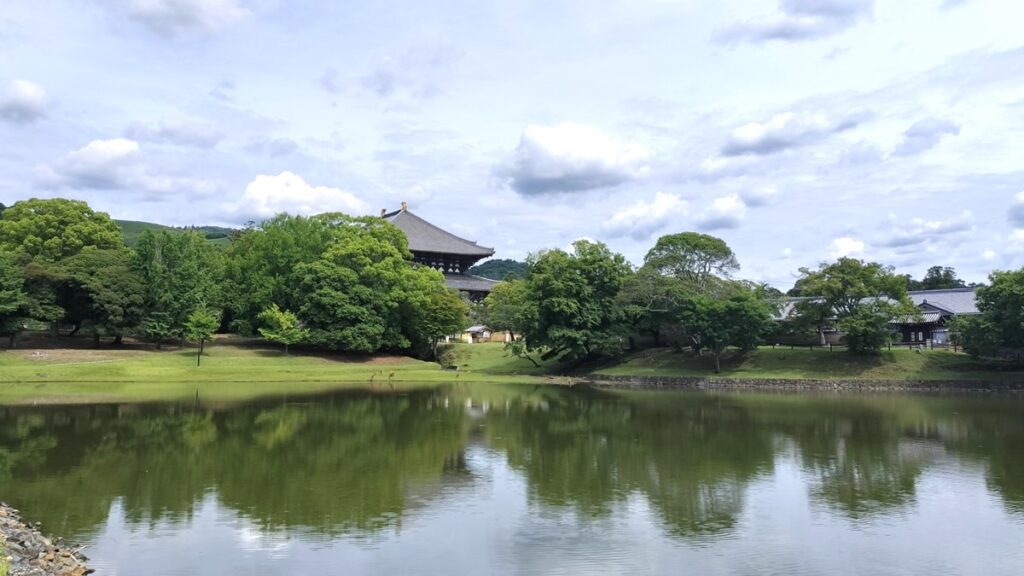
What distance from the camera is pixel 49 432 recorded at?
21.2m

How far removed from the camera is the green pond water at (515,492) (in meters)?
10.5

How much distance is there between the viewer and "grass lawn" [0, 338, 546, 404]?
33.3 m

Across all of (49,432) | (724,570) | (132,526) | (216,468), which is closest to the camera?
(724,570)

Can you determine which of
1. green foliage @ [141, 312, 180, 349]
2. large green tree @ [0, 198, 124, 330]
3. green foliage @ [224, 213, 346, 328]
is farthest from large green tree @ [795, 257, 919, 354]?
large green tree @ [0, 198, 124, 330]

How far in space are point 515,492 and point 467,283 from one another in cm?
5524

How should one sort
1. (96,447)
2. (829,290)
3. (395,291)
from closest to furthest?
(96,447) < (829,290) < (395,291)

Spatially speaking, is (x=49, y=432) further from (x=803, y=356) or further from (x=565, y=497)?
(x=803, y=356)

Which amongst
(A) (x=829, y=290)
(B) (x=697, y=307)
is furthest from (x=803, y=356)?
(B) (x=697, y=307)

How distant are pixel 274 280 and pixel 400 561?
45.3 meters

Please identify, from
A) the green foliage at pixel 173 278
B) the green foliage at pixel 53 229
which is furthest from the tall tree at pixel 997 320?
the green foliage at pixel 53 229

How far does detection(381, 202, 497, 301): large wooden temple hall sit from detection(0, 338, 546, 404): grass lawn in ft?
53.8

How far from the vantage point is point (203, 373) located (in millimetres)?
40938

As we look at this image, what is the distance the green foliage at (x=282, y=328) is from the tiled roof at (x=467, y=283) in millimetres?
19700

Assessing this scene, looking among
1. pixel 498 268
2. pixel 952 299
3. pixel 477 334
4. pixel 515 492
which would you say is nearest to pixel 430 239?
pixel 477 334
